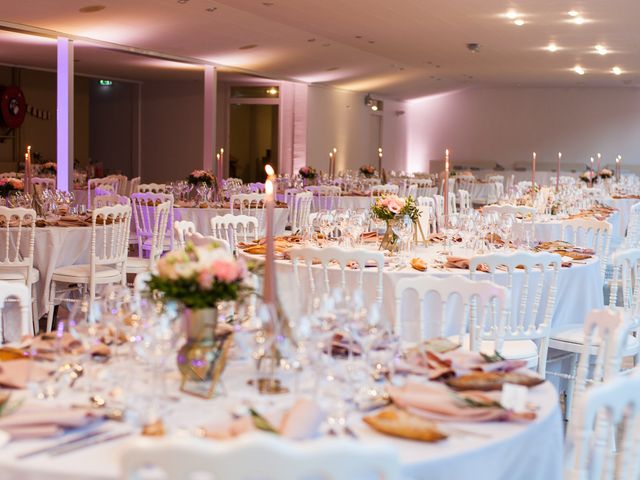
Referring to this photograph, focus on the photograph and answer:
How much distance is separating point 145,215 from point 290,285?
22.3ft

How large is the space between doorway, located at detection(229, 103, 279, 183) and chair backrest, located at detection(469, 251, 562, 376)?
1493cm

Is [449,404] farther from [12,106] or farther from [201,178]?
[12,106]

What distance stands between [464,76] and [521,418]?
68.9 feet

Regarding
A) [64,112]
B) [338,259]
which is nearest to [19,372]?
[338,259]

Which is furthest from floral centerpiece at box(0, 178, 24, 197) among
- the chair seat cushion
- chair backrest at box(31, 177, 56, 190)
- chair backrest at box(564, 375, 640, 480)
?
chair backrest at box(564, 375, 640, 480)

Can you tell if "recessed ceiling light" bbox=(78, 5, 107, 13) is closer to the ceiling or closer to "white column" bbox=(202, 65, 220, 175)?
the ceiling

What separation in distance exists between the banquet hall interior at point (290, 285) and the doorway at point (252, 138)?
0.11 meters

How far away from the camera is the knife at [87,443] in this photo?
211 centimetres

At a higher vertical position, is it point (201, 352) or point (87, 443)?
point (201, 352)

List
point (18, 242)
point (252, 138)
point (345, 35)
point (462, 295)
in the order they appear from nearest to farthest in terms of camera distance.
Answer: point (462, 295) < point (18, 242) < point (345, 35) < point (252, 138)

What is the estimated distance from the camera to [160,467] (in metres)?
1.60

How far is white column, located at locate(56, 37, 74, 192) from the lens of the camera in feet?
38.8

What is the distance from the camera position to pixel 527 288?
4.78 m

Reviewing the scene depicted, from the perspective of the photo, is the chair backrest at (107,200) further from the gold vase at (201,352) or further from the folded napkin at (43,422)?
the folded napkin at (43,422)
